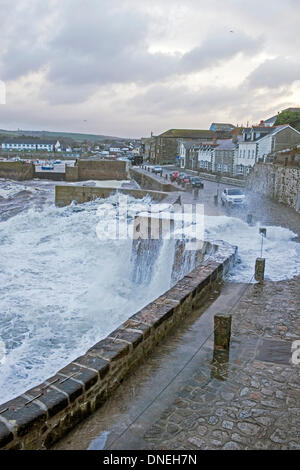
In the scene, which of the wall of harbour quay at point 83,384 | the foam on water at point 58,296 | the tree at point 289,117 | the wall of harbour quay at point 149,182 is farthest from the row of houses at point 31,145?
the wall of harbour quay at point 83,384

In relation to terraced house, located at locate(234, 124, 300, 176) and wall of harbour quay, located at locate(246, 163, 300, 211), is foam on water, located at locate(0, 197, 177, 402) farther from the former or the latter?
terraced house, located at locate(234, 124, 300, 176)

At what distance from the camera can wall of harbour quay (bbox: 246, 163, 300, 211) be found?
904 inches

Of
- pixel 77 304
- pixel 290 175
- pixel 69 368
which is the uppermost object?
pixel 290 175

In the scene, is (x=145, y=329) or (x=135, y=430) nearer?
Answer: (x=135, y=430)

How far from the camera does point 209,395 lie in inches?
195

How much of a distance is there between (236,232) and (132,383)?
10.5m

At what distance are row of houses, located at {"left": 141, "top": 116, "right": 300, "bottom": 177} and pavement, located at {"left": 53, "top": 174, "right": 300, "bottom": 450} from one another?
3005 cm

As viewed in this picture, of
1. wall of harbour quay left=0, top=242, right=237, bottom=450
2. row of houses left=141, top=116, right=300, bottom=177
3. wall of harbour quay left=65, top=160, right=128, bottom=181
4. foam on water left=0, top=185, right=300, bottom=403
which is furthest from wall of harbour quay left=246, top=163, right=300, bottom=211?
wall of harbour quay left=65, top=160, right=128, bottom=181

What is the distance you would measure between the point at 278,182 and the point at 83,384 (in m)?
24.1

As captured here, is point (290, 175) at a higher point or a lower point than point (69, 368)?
higher

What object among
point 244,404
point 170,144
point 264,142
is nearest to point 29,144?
point 170,144
